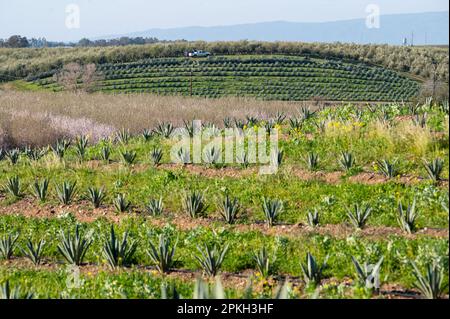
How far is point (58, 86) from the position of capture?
185 ft

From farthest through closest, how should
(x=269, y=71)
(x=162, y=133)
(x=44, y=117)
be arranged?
(x=269, y=71) < (x=44, y=117) < (x=162, y=133)

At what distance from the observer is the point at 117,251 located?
7.64m

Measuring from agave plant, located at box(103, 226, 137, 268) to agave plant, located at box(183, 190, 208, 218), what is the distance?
1939 millimetres

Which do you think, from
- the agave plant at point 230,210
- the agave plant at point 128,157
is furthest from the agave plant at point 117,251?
the agave plant at point 128,157

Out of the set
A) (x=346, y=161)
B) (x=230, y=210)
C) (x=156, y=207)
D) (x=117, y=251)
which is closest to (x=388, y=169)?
(x=346, y=161)

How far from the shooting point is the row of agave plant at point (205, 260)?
5.98m

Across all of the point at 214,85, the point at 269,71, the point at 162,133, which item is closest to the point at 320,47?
the point at 269,71

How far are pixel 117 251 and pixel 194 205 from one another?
7.22 ft

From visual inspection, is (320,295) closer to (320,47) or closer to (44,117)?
(44,117)

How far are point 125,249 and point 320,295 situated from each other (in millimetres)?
2700

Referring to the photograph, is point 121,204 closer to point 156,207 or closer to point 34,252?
point 156,207

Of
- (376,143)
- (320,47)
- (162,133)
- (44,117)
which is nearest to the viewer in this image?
(376,143)

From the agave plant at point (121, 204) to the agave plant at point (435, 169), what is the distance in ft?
15.1

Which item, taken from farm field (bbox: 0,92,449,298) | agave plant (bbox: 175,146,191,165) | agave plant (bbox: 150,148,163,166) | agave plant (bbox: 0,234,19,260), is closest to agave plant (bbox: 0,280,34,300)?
farm field (bbox: 0,92,449,298)
